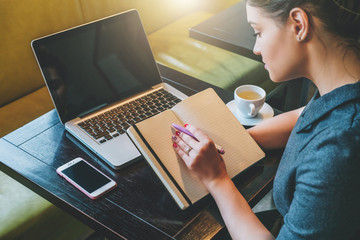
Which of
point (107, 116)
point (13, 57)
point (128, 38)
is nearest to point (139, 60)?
point (128, 38)

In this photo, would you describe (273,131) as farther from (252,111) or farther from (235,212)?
(235,212)

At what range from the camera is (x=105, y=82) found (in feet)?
3.40

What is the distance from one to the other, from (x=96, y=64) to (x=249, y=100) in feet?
1.46

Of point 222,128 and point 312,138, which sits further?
point 222,128

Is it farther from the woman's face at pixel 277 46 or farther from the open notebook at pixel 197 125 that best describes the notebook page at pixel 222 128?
the woman's face at pixel 277 46

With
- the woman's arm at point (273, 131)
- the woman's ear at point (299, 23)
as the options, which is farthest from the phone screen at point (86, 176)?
the woman's ear at point (299, 23)

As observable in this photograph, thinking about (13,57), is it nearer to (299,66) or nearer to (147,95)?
(147,95)

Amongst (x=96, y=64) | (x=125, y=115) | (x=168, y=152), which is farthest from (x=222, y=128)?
(x=96, y=64)

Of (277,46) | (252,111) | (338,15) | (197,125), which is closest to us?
(338,15)

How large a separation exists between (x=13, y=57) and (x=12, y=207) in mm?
700

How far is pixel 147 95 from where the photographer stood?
1.08 m

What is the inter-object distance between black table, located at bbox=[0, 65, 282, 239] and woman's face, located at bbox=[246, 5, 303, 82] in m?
0.24

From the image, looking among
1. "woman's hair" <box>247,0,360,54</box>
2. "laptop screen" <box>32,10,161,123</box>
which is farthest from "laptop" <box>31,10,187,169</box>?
"woman's hair" <box>247,0,360,54</box>

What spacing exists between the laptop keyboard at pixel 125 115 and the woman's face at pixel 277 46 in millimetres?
355
